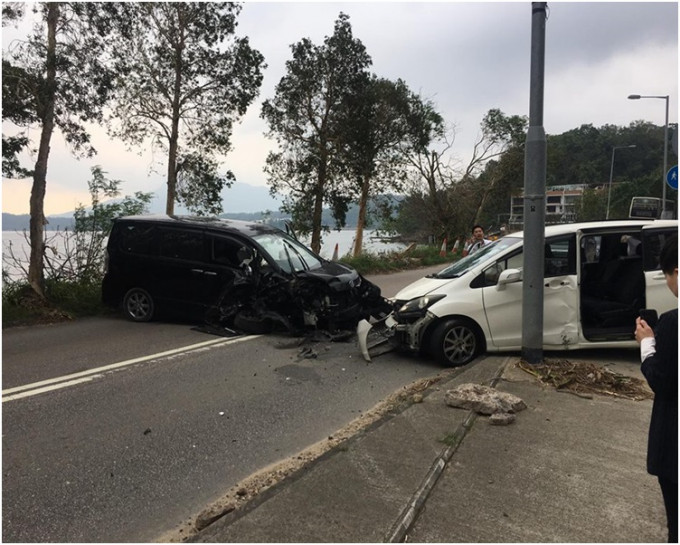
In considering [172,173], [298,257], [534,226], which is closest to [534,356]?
[534,226]

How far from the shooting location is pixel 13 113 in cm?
899

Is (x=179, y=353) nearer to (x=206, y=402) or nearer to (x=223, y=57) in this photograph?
(x=206, y=402)

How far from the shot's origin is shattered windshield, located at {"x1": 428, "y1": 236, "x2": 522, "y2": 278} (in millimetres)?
6812

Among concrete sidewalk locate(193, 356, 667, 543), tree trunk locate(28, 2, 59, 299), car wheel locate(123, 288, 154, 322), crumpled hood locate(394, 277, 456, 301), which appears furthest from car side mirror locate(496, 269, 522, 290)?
tree trunk locate(28, 2, 59, 299)

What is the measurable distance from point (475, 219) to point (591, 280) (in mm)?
25267

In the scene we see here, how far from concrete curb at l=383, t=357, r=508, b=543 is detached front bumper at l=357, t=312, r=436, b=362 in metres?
2.04

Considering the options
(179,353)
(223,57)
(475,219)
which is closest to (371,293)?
(179,353)

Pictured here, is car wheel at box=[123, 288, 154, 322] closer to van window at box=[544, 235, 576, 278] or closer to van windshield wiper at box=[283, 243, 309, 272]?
van windshield wiper at box=[283, 243, 309, 272]

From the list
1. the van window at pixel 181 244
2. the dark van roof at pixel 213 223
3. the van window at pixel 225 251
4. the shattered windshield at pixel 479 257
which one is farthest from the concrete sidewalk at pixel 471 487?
the van window at pixel 181 244

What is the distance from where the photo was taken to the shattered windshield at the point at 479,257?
268 inches

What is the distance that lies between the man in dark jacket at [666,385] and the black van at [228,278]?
5874 mm

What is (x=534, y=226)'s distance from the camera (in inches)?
233

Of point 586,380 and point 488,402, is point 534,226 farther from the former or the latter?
A: point 488,402

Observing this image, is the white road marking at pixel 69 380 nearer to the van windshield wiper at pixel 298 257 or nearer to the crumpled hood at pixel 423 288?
the van windshield wiper at pixel 298 257
